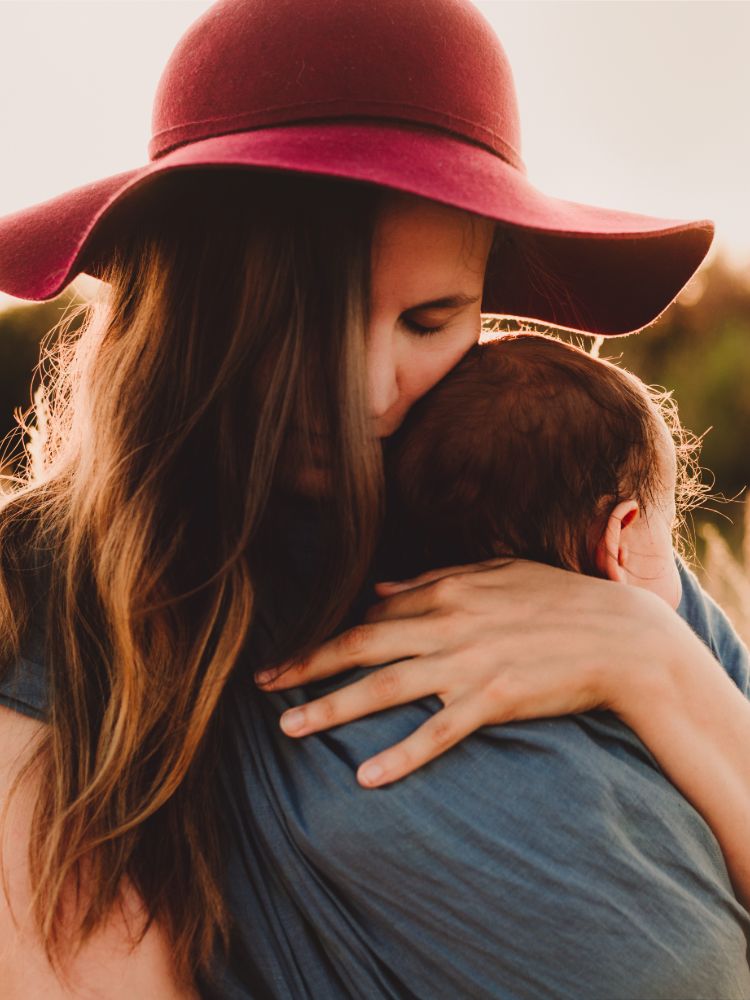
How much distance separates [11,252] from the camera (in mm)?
1412

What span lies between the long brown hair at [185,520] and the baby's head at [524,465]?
297mm

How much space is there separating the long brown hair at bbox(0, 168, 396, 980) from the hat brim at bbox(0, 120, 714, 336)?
0.10 meters

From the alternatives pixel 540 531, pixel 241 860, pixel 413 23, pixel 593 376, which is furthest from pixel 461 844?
pixel 413 23

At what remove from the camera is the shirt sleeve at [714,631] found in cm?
192

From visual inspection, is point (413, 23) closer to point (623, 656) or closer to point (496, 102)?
point (496, 102)

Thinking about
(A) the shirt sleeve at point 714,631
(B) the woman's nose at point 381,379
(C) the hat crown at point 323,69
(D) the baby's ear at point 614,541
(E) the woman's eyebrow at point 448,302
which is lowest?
Result: (A) the shirt sleeve at point 714,631

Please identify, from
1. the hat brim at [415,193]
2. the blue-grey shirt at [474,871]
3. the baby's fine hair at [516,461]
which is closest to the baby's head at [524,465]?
the baby's fine hair at [516,461]

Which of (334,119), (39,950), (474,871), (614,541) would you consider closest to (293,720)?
(474,871)

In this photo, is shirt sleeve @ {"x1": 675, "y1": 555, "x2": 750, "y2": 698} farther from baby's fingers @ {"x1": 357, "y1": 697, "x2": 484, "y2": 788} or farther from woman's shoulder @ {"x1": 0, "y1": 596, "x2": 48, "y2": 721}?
woman's shoulder @ {"x1": 0, "y1": 596, "x2": 48, "y2": 721}

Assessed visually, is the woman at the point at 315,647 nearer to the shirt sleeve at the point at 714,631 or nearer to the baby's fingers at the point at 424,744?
the baby's fingers at the point at 424,744

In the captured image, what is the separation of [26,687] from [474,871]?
76cm

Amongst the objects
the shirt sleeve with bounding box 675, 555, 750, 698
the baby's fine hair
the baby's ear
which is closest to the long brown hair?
the baby's fine hair

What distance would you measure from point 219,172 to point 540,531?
2.79 ft

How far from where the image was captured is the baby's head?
1595 mm
